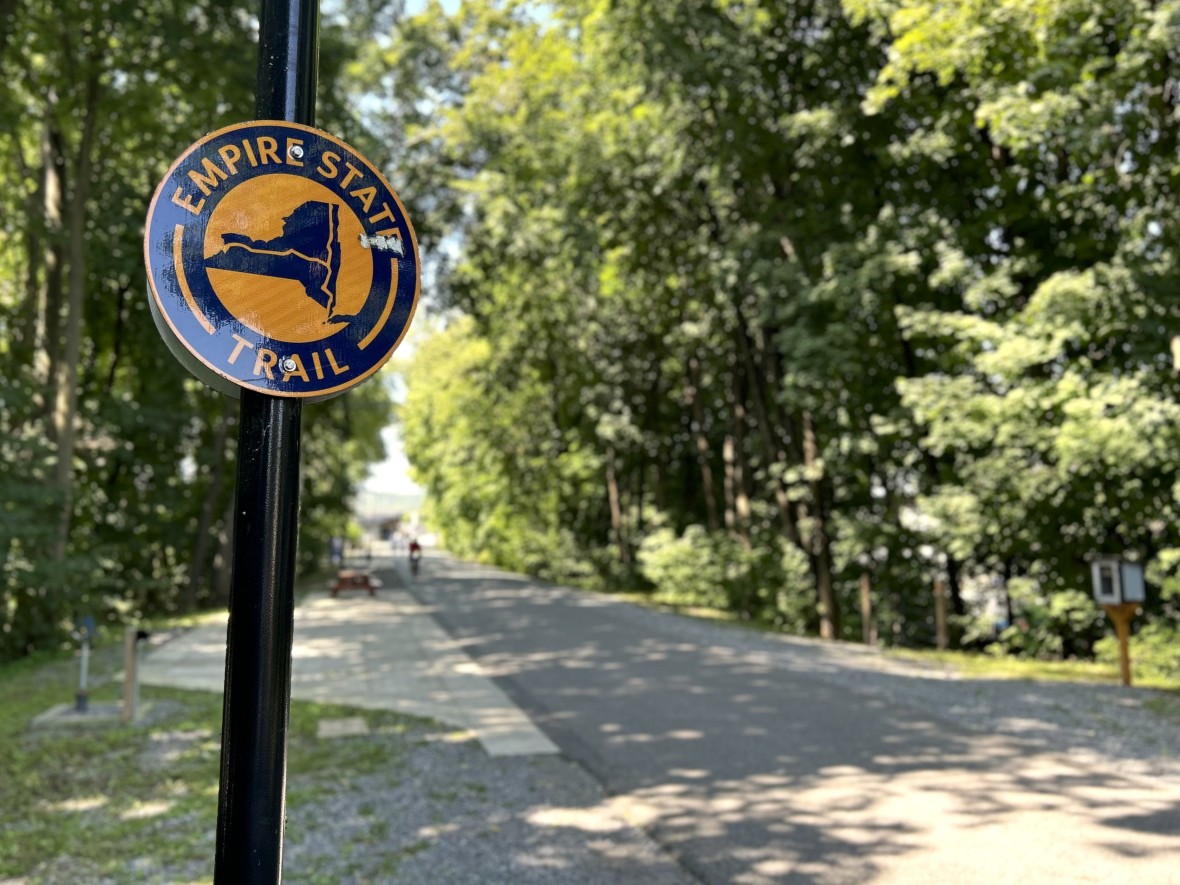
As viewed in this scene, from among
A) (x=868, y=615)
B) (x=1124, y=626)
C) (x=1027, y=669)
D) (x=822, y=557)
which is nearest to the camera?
(x=1124, y=626)

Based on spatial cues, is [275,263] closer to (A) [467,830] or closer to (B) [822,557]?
(A) [467,830]

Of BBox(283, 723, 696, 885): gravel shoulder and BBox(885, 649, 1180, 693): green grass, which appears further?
BBox(885, 649, 1180, 693): green grass

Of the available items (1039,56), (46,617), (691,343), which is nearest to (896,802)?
(1039,56)

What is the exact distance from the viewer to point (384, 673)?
1065 cm

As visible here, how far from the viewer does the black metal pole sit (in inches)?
68.1

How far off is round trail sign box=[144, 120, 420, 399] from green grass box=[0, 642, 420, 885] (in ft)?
11.6

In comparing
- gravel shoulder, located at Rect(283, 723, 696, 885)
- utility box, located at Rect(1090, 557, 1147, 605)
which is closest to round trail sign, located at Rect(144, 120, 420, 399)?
gravel shoulder, located at Rect(283, 723, 696, 885)

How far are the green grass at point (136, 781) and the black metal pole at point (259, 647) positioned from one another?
302 cm

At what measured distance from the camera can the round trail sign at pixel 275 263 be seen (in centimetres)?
174

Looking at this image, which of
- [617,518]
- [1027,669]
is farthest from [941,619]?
[617,518]

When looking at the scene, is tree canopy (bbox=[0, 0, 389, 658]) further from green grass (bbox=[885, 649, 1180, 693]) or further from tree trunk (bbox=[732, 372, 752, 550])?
green grass (bbox=[885, 649, 1180, 693])

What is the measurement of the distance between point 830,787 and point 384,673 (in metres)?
6.34

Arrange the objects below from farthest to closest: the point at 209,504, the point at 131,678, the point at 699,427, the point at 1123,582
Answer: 1. the point at 699,427
2. the point at 209,504
3. the point at 1123,582
4. the point at 131,678

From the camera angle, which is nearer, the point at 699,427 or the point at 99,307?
the point at 99,307
